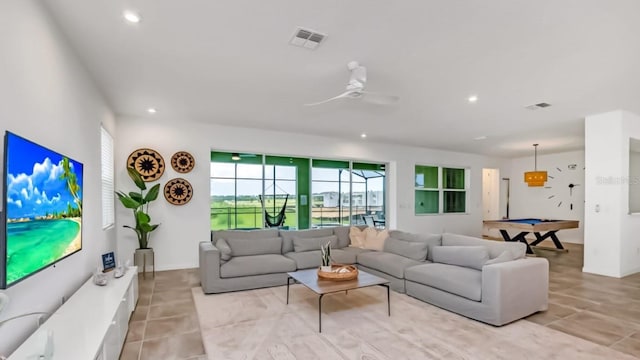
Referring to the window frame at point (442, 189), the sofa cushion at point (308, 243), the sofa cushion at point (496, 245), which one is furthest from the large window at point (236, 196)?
the window frame at point (442, 189)

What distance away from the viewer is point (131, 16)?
252 centimetres

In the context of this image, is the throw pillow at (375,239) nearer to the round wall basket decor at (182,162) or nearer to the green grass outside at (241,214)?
the green grass outside at (241,214)

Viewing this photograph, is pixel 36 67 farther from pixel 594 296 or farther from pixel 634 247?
pixel 634 247

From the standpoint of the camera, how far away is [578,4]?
235 cm

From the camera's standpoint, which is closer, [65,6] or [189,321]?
[65,6]

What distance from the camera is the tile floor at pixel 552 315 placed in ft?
9.32

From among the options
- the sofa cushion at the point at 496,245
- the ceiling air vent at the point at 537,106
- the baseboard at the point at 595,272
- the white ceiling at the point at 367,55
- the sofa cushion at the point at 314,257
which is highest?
→ the white ceiling at the point at 367,55

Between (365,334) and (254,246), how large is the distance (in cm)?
244

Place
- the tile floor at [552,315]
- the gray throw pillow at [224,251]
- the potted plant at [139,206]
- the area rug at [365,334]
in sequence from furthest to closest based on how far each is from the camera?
the potted plant at [139,206] → the gray throw pillow at [224,251] → the tile floor at [552,315] → the area rug at [365,334]

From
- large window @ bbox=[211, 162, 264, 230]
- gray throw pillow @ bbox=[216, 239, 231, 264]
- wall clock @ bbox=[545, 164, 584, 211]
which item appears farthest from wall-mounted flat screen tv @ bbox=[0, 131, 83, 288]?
wall clock @ bbox=[545, 164, 584, 211]

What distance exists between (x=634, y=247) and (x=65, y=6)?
835 centimetres

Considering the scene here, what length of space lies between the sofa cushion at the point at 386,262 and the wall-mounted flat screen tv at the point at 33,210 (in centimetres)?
357

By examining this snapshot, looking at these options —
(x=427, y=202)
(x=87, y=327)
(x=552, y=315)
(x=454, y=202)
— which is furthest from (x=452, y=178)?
(x=87, y=327)

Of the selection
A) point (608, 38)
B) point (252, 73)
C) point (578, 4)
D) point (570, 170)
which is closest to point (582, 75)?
point (608, 38)
